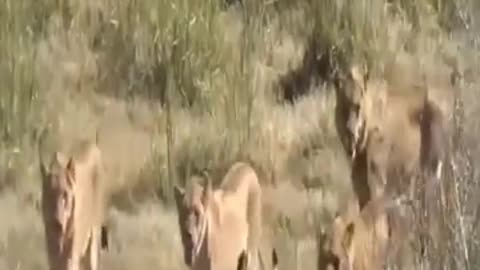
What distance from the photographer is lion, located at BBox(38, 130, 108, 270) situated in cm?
154

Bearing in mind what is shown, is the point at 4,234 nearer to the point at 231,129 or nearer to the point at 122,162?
the point at 122,162

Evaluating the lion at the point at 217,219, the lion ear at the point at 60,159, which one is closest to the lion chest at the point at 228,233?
the lion at the point at 217,219

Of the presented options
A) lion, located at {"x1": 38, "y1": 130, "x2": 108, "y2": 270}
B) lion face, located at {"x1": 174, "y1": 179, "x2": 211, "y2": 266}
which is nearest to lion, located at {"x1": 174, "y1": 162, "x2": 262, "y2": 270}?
lion face, located at {"x1": 174, "y1": 179, "x2": 211, "y2": 266}

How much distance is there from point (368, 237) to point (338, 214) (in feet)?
0.21

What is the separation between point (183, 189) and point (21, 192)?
0.86ft

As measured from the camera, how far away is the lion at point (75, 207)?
1.54 meters

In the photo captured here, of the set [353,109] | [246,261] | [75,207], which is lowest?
[246,261]

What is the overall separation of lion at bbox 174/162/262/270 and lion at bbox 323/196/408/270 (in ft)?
0.49

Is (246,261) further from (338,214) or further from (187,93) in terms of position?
(187,93)

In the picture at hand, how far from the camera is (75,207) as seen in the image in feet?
5.08

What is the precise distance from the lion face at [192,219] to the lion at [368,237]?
214 mm

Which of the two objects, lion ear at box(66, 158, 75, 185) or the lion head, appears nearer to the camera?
lion ear at box(66, 158, 75, 185)

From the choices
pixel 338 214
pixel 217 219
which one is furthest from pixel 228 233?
A: pixel 338 214

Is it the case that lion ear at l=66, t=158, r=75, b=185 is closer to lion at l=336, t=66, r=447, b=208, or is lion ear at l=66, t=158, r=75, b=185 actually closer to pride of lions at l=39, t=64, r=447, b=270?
pride of lions at l=39, t=64, r=447, b=270
